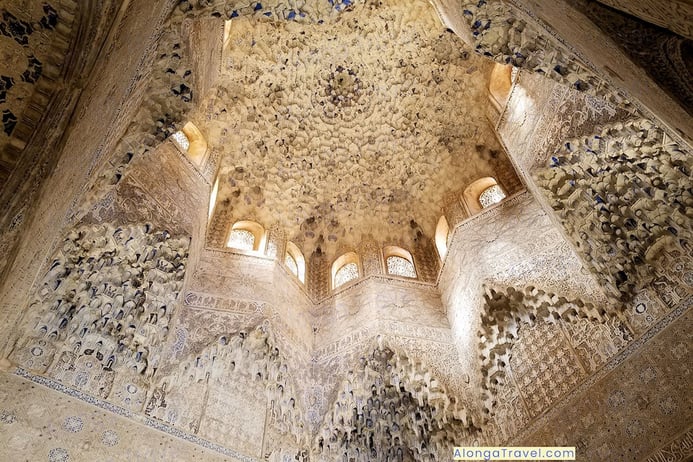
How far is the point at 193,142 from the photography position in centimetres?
770

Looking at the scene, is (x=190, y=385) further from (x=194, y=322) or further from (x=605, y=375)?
(x=605, y=375)

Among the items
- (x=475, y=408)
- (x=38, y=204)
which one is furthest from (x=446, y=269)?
(x=38, y=204)

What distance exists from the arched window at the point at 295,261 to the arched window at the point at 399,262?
1460 mm

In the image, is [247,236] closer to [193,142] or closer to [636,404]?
[193,142]

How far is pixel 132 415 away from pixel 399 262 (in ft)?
16.8

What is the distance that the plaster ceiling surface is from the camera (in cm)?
809

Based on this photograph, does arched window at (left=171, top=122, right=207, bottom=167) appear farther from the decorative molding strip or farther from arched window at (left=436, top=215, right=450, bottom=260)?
the decorative molding strip

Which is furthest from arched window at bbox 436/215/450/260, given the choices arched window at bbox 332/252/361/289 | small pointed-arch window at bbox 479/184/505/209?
arched window at bbox 332/252/361/289

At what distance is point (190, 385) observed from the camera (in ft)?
18.8

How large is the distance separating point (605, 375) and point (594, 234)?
4.94 feet

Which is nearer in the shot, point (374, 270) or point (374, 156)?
point (374, 270)
